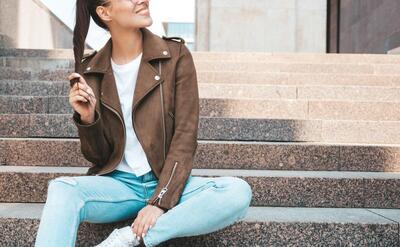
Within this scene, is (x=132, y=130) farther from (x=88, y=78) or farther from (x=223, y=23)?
(x=223, y=23)

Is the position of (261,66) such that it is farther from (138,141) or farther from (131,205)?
(131,205)

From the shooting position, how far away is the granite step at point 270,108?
410 cm

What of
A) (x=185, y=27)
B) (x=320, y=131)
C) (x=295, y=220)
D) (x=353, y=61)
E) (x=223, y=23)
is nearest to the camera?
(x=295, y=220)

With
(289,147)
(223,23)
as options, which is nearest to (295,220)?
(289,147)

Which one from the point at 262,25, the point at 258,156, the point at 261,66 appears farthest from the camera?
the point at 262,25

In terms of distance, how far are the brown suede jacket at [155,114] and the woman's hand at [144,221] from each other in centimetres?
16

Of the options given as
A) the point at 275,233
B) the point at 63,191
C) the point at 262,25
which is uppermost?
the point at 262,25

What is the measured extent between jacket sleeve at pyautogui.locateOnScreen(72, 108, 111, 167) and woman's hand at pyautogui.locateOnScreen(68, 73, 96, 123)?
0.11 feet

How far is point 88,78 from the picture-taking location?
2.44m

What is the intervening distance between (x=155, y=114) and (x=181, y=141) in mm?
197

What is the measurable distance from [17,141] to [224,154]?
1.50 metres

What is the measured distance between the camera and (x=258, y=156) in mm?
3338

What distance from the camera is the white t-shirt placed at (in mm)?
2316

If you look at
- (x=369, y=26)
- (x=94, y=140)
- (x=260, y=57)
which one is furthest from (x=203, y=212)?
(x=369, y=26)
